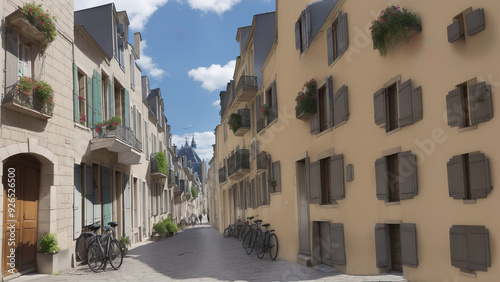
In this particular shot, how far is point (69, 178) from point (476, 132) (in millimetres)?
9706

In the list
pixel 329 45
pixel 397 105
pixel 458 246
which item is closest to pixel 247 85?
pixel 329 45

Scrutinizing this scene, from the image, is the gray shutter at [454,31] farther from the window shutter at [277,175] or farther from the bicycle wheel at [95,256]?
the window shutter at [277,175]

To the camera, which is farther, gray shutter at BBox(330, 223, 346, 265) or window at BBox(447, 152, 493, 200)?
gray shutter at BBox(330, 223, 346, 265)

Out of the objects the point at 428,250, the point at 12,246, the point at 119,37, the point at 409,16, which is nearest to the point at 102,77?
the point at 119,37

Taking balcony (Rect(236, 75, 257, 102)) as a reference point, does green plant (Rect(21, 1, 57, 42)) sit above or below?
below

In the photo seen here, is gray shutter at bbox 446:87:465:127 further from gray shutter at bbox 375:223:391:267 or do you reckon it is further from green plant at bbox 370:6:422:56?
gray shutter at bbox 375:223:391:267

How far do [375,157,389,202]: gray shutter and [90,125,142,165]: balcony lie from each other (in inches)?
337

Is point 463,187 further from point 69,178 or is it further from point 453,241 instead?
point 69,178

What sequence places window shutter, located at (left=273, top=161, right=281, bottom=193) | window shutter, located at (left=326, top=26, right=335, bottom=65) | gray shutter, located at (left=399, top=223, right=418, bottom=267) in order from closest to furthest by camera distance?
gray shutter, located at (left=399, top=223, right=418, bottom=267) < window shutter, located at (left=326, top=26, right=335, bottom=65) < window shutter, located at (left=273, top=161, right=281, bottom=193)

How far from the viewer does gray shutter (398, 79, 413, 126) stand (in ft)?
27.1

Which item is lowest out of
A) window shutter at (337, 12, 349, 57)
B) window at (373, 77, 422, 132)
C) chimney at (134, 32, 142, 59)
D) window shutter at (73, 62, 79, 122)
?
window at (373, 77, 422, 132)

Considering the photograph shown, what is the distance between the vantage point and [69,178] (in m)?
12.2

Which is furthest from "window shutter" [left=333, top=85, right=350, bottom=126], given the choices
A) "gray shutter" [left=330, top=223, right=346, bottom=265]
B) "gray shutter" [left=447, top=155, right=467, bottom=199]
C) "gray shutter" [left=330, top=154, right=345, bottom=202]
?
"gray shutter" [left=447, top=155, right=467, bottom=199]

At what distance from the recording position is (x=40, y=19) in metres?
10.7
